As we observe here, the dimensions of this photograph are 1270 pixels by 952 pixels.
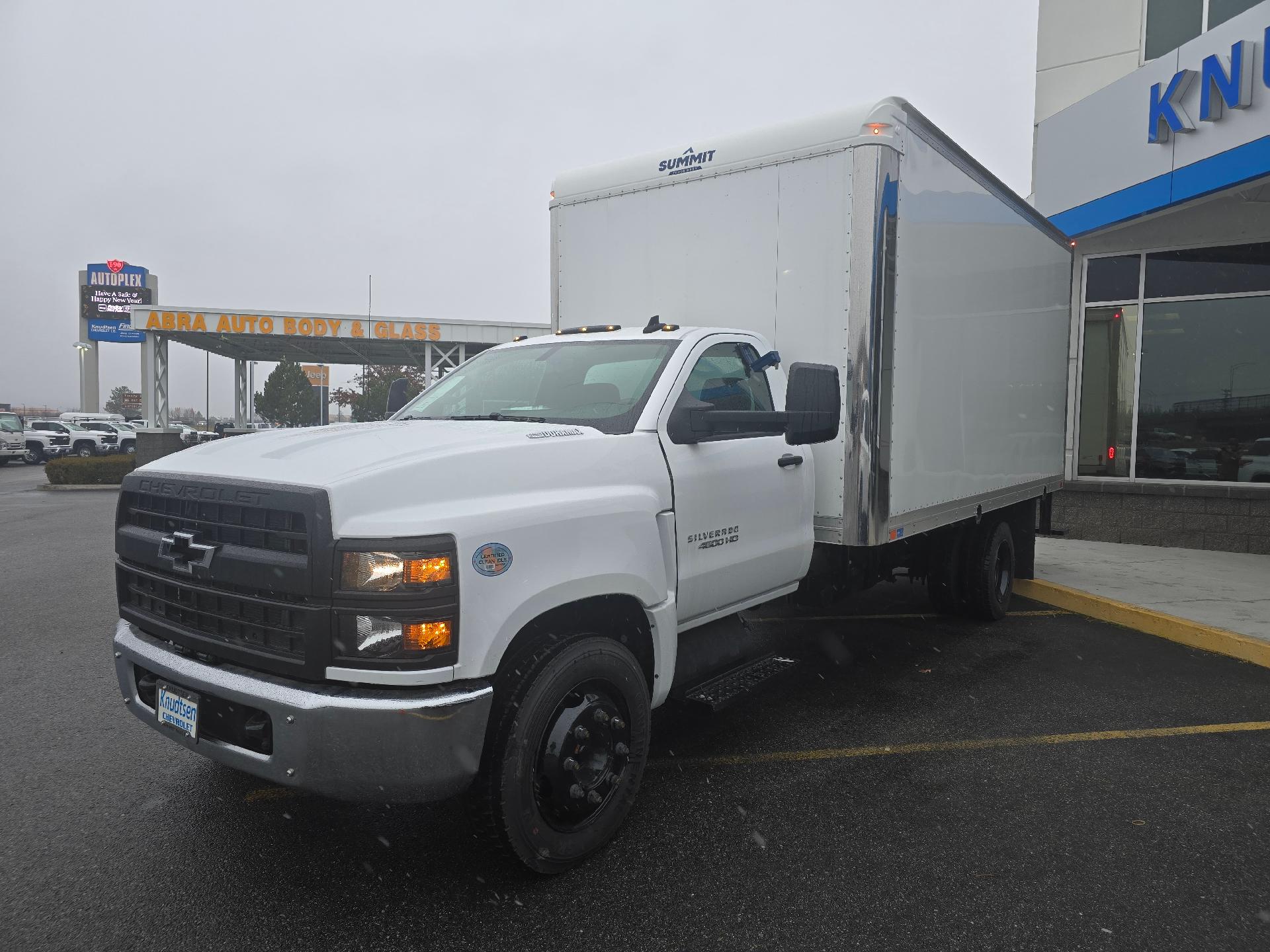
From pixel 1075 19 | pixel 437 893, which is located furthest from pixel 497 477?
pixel 1075 19

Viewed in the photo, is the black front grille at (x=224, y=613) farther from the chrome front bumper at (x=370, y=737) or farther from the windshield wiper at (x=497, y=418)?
the windshield wiper at (x=497, y=418)

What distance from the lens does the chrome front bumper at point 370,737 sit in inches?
101

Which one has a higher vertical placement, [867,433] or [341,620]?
[867,433]

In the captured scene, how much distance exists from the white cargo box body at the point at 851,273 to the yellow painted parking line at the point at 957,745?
1072 millimetres

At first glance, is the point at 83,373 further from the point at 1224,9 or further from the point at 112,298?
the point at 1224,9

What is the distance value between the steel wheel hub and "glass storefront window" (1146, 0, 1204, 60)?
40.1 feet

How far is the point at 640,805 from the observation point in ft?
12.0

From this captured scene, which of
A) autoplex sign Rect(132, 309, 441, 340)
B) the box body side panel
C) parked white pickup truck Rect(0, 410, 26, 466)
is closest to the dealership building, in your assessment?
the box body side panel

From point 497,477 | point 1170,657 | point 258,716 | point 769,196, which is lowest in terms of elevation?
point 1170,657

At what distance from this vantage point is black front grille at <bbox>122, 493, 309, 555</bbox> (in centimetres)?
267

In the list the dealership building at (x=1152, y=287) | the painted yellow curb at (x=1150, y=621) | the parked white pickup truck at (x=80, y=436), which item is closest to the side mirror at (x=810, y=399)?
the painted yellow curb at (x=1150, y=621)

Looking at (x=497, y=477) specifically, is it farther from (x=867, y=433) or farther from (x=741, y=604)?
(x=867, y=433)

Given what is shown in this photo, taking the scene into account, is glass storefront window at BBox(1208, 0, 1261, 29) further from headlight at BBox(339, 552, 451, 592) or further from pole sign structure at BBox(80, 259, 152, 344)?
pole sign structure at BBox(80, 259, 152, 344)

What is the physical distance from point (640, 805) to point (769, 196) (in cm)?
329
